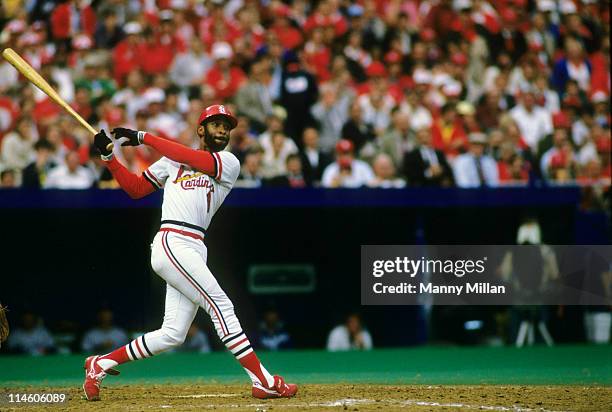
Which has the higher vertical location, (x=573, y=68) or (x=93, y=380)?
(x=573, y=68)

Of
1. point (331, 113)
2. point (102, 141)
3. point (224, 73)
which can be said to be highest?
point (224, 73)

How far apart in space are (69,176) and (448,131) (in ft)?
14.7

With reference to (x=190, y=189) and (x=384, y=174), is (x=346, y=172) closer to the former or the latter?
(x=384, y=174)

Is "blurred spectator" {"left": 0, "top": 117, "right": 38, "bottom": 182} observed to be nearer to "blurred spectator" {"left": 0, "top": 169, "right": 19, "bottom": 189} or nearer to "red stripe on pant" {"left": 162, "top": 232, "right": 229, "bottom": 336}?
"blurred spectator" {"left": 0, "top": 169, "right": 19, "bottom": 189}

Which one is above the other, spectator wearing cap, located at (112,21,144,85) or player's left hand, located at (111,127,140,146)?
spectator wearing cap, located at (112,21,144,85)

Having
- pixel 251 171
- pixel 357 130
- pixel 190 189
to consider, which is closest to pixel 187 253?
pixel 190 189

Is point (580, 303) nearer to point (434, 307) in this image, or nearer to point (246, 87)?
point (434, 307)

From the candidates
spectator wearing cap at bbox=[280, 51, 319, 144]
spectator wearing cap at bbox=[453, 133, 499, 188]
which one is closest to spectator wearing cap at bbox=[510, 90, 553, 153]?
spectator wearing cap at bbox=[453, 133, 499, 188]

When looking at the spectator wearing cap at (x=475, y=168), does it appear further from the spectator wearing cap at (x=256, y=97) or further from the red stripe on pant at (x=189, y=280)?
the red stripe on pant at (x=189, y=280)

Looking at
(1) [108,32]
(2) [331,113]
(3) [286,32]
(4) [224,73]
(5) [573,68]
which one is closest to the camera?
(2) [331,113]

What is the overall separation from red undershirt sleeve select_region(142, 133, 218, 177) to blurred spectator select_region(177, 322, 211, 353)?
4.84 metres

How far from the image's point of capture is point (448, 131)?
485 inches

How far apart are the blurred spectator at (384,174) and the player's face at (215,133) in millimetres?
4388

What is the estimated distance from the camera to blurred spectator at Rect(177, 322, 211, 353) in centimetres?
1098
